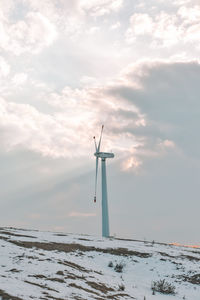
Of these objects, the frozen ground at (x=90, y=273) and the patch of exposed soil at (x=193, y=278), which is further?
the patch of exposed soil at (x=193, y=278)

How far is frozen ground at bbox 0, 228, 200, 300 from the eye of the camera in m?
22.0

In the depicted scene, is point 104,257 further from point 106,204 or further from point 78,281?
point 106,204

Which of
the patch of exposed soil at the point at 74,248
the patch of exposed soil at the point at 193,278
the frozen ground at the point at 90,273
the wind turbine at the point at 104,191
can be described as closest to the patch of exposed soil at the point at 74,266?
the frozen ground at the point at 90,273

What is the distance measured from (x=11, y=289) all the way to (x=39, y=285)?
3.08m

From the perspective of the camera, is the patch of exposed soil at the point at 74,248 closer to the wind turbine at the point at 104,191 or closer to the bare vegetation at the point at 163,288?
the bare vegetation at the point at 163,288

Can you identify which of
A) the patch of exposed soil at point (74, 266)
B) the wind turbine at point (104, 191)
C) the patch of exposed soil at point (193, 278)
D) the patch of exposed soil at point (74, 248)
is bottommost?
the patch of exposed soil at point (193, 278)

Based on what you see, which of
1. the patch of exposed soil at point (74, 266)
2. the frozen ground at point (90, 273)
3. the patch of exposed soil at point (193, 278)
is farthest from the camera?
the patch of exposed soil at point (193, 278)

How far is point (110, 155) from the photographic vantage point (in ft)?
317

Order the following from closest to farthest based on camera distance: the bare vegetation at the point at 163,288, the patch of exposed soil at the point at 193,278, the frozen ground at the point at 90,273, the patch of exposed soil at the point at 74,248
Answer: the frozen ground at the point at 90,273
the bare vegetation at the point at 163,288
the patch of exposed soil at the point at 193,278
the patch of exposed soil at the point at 74,248

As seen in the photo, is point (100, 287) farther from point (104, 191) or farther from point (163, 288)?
point (104, 191)

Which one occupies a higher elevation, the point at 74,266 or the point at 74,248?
the point at 74,248

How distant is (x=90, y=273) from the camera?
30484 millimetres

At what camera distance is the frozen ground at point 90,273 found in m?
22.0

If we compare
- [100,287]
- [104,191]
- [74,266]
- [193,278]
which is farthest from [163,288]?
[104,191]
